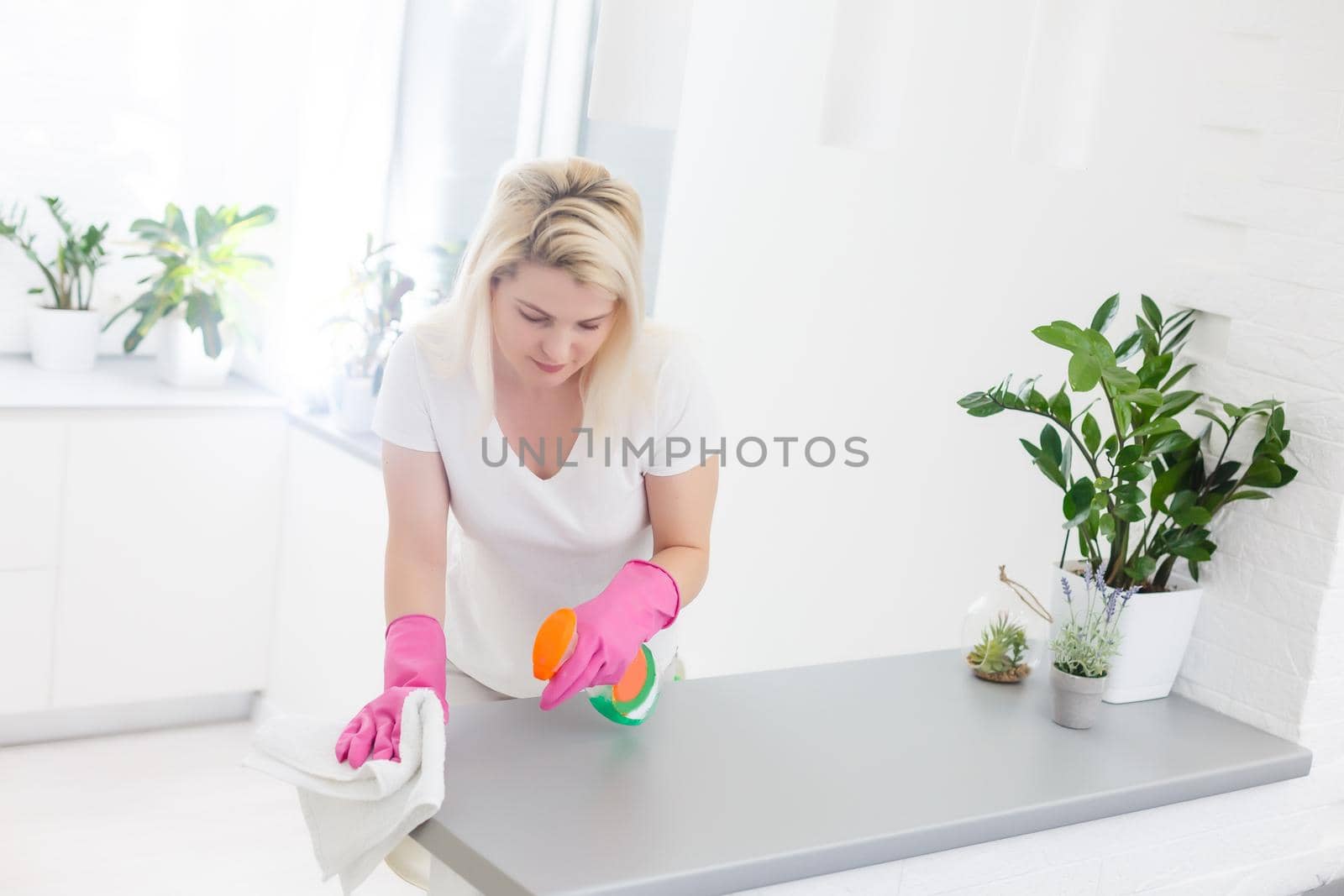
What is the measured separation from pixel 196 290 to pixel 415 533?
6.72 ft

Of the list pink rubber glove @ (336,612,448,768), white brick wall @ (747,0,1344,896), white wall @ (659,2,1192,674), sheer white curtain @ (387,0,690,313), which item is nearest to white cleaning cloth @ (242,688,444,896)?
pink rubber glove @ (336,612,448,768)

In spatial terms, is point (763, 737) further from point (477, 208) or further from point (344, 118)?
point (344, 118)

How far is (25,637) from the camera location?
3322 mm

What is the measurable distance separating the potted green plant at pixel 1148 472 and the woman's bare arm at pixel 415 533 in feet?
2.18

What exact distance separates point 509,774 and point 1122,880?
742 millimetres

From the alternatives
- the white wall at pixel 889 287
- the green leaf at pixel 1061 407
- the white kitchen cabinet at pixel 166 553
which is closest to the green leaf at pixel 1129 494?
the green leaf at pixel 1061 407

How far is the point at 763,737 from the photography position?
5.02ft

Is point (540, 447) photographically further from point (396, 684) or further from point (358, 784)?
point (358, 784)

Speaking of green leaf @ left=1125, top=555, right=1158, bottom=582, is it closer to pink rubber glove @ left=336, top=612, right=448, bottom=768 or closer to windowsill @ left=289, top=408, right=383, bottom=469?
pink rubber glove @ left=336, top=612, right=448, bottom=768

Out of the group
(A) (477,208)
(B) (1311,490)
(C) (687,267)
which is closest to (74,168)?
(A) (477,208)

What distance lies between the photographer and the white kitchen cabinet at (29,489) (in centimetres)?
322

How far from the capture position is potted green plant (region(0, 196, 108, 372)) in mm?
3504

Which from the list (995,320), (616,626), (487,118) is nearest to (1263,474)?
(995,320)

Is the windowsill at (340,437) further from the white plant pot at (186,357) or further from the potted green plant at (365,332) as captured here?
the white plant pot at (186,357)
